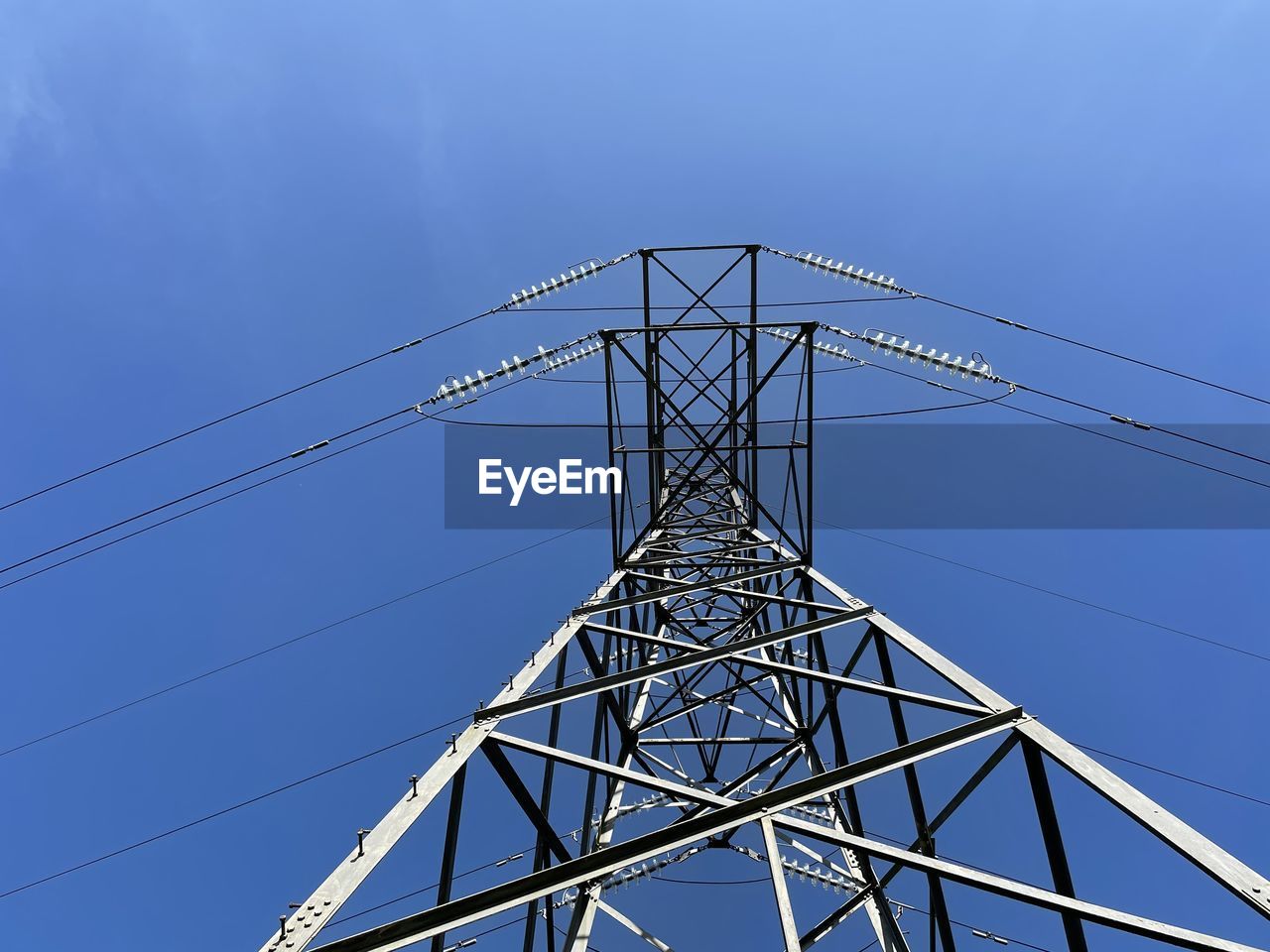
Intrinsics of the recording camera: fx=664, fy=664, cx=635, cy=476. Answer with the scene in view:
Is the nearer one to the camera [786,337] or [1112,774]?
[1112,774]

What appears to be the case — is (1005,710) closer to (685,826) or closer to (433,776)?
(685,826)

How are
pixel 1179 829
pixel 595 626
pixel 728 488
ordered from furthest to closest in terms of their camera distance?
pixel 728 488
pixel 595 626
pixel 1179 829

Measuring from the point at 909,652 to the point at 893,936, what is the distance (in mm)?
2625

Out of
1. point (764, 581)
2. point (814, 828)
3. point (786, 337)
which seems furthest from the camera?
point (786, 337)

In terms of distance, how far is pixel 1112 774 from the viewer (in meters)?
4.25

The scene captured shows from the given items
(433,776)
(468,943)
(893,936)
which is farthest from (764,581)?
(433,776)

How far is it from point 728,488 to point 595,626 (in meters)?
8.02

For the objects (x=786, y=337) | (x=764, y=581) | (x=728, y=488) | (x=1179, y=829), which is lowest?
(x=1179, y=829)

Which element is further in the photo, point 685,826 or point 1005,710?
point 1005,710

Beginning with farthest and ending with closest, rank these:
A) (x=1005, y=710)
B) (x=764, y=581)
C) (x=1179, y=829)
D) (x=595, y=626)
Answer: (x=764, y=581) < (x=595, y=626) < (x=1005, y=710) < (x=1179, y=829)

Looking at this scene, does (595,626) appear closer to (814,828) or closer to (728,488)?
(814,828)

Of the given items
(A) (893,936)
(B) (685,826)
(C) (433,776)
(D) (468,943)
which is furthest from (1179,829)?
(D) (468,943)

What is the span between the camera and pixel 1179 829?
12.4ft

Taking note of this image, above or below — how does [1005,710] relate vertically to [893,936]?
above
